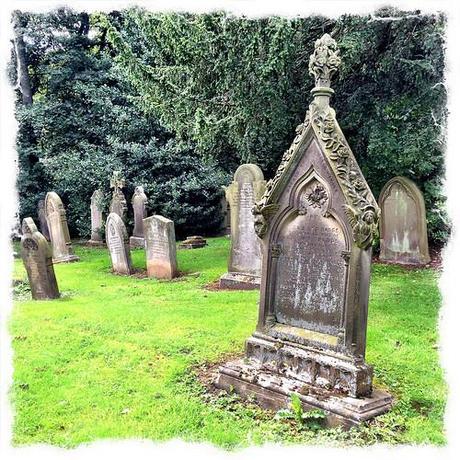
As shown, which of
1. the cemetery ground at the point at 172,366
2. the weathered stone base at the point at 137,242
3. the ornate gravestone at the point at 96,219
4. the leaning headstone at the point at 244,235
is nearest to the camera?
the cemetery ground at the point at 172,366

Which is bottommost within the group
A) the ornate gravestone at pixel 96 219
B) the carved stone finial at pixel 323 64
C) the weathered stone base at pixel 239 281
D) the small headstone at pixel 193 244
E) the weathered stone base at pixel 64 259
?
the weathered stone base at pixel 239 281

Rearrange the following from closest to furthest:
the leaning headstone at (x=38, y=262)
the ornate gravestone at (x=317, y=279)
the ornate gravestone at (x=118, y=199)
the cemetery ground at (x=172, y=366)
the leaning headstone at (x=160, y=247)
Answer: the cemetery ground at (x=172, y=366) → the ornate gravestone at (x=317, y=279) → the leaning headstone at (x=38, y=262) → the leaning headstone at (x=160, y=247) → the ornate gravestone at (x=118, y=199)

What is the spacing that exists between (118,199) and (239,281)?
907 cm

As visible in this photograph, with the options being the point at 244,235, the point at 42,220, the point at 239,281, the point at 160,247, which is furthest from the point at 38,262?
the point at 42,220

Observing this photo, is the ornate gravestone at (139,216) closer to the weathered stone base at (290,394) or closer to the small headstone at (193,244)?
the small headstone at (193,244)

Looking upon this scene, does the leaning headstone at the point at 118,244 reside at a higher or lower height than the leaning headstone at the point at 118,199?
lower

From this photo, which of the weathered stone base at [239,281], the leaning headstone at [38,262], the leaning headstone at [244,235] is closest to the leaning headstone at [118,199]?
the leaning headstone at [244,235]

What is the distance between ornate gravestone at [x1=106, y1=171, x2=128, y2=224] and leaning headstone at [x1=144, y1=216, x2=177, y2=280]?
6.38 m

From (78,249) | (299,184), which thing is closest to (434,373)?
(299,184)

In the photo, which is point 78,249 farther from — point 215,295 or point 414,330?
point 414,330

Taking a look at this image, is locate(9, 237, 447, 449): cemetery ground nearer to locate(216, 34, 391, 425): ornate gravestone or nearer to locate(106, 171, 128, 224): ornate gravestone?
locate(216, 34, 391, 425): ornate gravestone

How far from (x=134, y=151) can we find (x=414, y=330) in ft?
48.9

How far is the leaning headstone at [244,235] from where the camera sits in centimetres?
1025

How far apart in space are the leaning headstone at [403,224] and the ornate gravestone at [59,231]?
8870mm
